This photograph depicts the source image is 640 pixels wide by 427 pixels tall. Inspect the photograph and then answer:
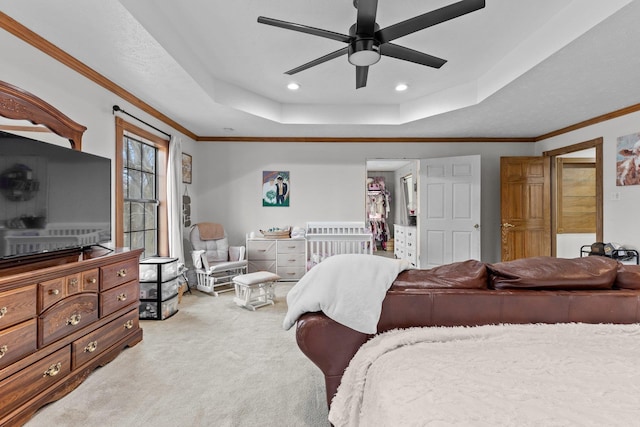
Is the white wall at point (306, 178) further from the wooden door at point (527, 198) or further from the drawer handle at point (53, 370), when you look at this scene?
the drawer handle at point (53, 370)

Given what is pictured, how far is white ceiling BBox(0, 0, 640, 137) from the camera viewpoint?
2080 mm

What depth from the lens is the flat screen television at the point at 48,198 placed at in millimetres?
1730

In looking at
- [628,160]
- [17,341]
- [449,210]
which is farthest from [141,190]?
[628,160]

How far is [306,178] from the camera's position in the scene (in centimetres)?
529

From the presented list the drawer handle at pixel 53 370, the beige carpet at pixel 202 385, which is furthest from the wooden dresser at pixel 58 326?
the beige carpet at pixel 202 385

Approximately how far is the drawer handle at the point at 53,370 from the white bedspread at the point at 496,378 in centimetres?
169

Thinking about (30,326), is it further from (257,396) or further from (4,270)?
(257,396)

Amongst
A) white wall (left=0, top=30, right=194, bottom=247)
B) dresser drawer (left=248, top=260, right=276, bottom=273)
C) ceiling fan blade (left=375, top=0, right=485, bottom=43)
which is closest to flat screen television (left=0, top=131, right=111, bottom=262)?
white wall (left=0, top=30, right=194, bottom=247)

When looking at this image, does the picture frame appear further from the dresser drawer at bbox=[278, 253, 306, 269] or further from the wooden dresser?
the wooden dresser

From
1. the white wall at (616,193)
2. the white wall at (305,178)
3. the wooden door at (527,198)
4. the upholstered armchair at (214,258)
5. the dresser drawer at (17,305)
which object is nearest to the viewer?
the dresser drawer at (17,305)

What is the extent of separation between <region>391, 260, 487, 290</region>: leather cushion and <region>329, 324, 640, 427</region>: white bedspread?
190mm

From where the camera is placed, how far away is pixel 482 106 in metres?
3.58

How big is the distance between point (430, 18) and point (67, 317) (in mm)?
2811

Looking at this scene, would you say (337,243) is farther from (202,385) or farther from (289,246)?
(202,385)
